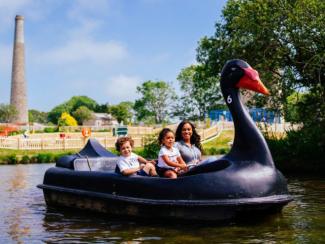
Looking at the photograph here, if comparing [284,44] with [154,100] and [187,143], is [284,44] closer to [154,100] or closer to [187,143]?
[187,143]

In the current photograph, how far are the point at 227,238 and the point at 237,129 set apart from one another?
75.6 inches

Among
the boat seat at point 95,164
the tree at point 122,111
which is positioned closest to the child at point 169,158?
the boat seat at point 95,164

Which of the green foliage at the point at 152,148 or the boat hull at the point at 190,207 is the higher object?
the green foliage at the point at 152,148

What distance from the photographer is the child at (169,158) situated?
30.2 ft

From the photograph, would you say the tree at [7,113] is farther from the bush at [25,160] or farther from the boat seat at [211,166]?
the boat seat at [211,166]

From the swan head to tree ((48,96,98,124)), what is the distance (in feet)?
450

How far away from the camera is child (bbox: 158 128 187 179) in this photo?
9.20 m

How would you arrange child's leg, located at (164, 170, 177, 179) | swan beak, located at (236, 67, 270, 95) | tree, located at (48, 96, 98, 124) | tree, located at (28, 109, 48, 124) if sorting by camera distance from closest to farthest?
1. swan beak, located at (236, 67, 270, 95)
2. child's leg, located at (164, 170, 177, 179)
3. tree, located at (48, 96, 98, 124)
4. tree, located at (28, 109, 48, 124)

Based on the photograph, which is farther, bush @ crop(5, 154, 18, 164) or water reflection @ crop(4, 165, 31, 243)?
bush @ crop(5, 154, 18, 164)

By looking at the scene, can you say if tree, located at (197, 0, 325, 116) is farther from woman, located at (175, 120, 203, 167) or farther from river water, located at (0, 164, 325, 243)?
woman, located at (175, 120, 203, 167)

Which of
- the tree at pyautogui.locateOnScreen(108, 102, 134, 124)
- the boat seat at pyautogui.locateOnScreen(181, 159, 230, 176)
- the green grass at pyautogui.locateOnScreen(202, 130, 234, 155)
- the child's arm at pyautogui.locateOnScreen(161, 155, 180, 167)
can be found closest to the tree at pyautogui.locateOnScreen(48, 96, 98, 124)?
the tree at pyautogui.locateOnScreen(108, 102, 134, 124)

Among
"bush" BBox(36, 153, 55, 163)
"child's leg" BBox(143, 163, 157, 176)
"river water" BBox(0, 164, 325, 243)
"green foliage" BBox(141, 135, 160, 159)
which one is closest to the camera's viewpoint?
"river water" BBox(0, 164, 325, 243)

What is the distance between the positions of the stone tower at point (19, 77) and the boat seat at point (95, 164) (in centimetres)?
7453

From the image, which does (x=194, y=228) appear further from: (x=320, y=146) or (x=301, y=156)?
(x=301, y=156)
